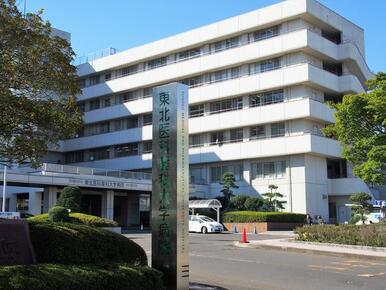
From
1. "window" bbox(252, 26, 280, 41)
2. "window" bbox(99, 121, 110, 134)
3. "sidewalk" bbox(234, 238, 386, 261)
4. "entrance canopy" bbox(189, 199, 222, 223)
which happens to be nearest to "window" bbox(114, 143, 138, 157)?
"window" bbox(99, 121, 110, 134)

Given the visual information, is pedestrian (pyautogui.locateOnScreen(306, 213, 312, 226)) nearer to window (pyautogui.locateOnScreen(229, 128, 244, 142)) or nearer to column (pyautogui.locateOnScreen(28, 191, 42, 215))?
window (pyautogui.locateOnScreen(229, 128, 244, 142))

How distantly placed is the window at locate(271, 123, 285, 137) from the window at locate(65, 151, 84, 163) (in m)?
31.4

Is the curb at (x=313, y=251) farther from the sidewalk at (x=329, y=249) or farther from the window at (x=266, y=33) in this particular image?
the window at (x=266, y=33)

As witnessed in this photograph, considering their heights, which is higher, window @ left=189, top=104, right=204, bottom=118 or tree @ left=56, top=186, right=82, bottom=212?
window @ left=189, top=104, right=204, bottom=118

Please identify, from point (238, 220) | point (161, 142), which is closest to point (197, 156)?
point (238, 220)

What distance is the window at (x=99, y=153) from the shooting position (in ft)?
236

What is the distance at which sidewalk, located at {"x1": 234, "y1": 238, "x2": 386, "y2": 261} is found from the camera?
68.8 ft

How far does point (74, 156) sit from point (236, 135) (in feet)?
93.6

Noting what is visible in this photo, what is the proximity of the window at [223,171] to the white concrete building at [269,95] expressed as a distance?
115mm

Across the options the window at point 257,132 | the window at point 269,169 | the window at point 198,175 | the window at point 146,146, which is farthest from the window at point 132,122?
the window at point 269,169

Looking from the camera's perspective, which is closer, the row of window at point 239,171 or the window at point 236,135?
the row of window at point 239,171

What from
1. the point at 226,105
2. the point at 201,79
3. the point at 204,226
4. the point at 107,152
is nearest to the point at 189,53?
the point at 201,79

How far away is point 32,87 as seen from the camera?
10.5 m

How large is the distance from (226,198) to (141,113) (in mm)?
18572
